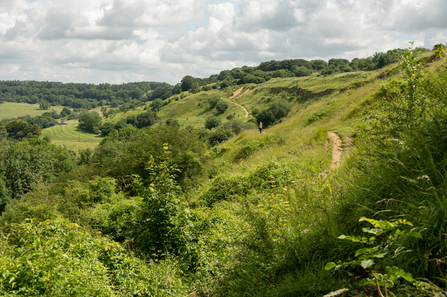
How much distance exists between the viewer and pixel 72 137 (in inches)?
4454

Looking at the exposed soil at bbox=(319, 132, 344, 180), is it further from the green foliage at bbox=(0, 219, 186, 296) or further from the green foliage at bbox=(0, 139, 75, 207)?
the green foliage at bbox=(0, 139, 75, 207)

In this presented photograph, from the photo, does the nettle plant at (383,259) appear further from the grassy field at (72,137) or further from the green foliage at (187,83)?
the green foliage at (187,83)

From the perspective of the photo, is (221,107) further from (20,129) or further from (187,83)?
(20,129)

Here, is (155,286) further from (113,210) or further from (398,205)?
(113,210)

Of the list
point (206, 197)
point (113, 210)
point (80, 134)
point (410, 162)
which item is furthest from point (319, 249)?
point (80, 134)

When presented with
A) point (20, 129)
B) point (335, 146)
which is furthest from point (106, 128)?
point (335, 146)

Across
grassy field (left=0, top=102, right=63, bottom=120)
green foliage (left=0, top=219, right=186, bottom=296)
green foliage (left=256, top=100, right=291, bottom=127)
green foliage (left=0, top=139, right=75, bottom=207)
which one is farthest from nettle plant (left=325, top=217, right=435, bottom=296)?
grassy field (left=0, top=102, right=63, bottom=120)

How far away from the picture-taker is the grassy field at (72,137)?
97.9 metres

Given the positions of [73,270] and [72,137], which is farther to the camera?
[72,137]

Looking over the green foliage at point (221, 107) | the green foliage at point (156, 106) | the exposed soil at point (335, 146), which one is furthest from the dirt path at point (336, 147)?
the green foliage at point (156, 106)

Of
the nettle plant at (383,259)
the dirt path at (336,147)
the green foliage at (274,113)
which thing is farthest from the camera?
the green foliage at (274,113)

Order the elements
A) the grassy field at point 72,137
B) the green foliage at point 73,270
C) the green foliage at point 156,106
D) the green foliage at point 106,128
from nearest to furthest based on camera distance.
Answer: the green foliage at point 73,270
the grassy field at point 72,137
the green foliage at point 106,128
the green foliage at point 156,106

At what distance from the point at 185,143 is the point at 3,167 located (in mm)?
38161

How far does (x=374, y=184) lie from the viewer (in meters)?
3.80
